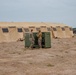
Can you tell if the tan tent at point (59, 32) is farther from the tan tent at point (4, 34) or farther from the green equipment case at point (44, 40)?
the green equipment case at point (44, 40)

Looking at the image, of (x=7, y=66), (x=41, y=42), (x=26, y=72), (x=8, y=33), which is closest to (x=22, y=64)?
(x=7, y=66)

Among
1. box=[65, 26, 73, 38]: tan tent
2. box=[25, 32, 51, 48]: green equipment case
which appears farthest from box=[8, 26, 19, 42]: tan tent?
box=[25, 32, 51, 48]: green equipment case

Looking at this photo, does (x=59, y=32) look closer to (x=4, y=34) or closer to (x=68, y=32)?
(x=68, y=32)

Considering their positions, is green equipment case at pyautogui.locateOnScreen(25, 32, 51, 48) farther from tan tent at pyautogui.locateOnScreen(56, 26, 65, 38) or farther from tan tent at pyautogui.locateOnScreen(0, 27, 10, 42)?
tan tent at pyautogui.locateOnScreen(56, 26, 65, 38)

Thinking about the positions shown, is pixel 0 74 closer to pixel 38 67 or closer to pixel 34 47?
pixel 38 67

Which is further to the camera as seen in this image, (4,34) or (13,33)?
(13,33)

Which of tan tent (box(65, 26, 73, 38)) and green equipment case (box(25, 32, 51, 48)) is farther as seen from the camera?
tan tent (box(65, 26, 73, 38))

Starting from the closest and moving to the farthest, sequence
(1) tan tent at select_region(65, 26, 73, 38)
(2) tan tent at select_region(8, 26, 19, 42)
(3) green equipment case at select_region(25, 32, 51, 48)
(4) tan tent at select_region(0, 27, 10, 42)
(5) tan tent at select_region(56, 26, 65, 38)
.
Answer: (3) green equipment case at select_region(25, 32, 51, 48) < (4) tan tent at select_region(0, 27, 10, 42) < (2) tan tent at select_region(8, 26, 19, 42) < (5) tan tent at select_region(56, 26, 65, 38) < (1) tan tent at select_region(65, 26, 73, 38)

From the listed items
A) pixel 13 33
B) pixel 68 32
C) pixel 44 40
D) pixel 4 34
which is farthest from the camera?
pixel 68 32

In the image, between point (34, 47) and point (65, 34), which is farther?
point (65, 34)

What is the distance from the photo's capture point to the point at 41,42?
65.0ft

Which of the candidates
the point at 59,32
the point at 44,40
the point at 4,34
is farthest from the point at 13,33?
the point at 44,40

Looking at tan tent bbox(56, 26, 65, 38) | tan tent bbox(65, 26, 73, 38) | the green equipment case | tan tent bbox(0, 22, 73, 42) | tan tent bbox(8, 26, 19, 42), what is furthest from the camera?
tan tent bbox(65, 26, 73, 38)

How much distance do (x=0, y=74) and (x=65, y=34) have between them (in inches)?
1135
